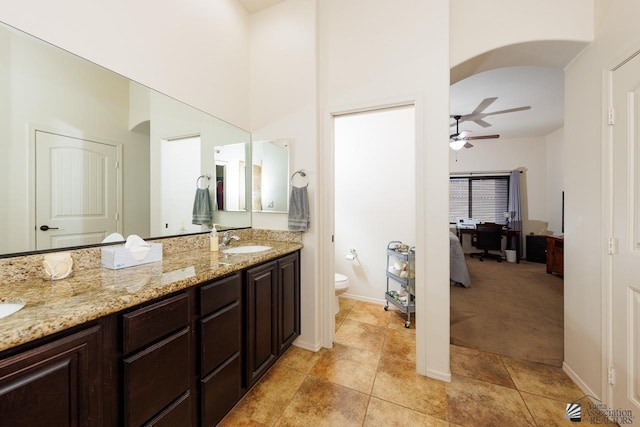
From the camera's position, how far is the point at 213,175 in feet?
6.72

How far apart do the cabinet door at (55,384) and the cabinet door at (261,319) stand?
76 centimetres

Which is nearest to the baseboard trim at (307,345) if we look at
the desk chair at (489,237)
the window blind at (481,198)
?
the desk chair at (489,237)

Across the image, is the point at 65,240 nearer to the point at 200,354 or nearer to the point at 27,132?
the point at 27,132

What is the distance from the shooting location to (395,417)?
1428 millimetres

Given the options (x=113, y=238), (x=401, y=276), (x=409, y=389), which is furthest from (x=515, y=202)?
(x=113, y=238)

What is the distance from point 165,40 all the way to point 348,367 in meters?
2.70

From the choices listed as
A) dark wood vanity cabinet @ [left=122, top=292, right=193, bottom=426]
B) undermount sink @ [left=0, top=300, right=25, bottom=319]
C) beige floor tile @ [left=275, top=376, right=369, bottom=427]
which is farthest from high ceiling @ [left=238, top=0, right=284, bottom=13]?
beige floor tile @ [left=275, top=376, right=369, bottom=427]

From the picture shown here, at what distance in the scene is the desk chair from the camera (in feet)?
18.1

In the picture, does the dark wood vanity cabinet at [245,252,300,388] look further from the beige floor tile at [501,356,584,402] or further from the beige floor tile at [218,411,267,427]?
the beige floor tile at [501,356,584,402]

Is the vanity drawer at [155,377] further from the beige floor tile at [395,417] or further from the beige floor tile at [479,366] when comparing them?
the beige floor tile at [479,366]

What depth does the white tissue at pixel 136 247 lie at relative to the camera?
1309 millimetres

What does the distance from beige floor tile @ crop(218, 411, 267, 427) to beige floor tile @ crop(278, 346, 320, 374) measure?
51 cm

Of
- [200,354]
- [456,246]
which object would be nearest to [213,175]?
[200,354]

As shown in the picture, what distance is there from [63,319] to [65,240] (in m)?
0.72
